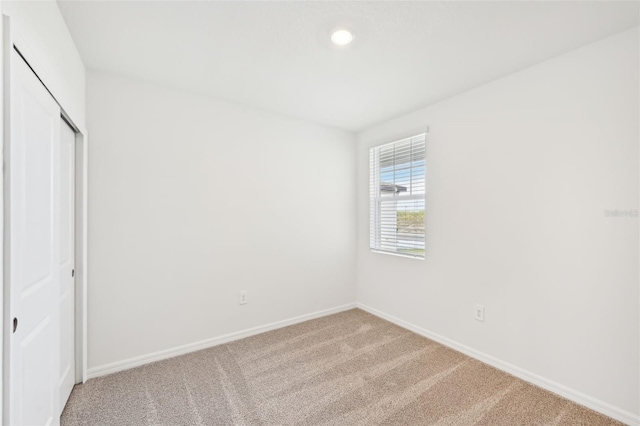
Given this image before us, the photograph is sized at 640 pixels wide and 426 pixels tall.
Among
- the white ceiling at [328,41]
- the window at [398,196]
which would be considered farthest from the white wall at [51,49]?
the window at [398,196]

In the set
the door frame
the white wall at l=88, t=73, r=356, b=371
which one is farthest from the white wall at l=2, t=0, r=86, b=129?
the white wall at l=88, t=73, r=356, b=371

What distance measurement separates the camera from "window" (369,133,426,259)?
303 cm

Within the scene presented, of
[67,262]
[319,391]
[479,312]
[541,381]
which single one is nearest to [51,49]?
[67,262]

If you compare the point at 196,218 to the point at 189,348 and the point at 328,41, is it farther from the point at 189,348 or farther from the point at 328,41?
the point at 328,41

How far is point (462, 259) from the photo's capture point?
8.57 ft

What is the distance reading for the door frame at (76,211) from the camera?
0.98 meters

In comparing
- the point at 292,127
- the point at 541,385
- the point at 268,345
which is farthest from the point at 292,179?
the point at 541,385

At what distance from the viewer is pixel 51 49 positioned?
145 cm

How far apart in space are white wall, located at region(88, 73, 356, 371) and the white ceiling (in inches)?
14.6

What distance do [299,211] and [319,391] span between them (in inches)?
72.5

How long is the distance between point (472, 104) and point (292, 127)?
183cm

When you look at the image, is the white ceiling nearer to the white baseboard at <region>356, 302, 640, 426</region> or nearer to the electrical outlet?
the electrical outlet

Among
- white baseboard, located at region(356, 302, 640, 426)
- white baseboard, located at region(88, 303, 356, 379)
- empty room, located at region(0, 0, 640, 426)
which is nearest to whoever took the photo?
empty room, located at region(0, 0, 640, 426)

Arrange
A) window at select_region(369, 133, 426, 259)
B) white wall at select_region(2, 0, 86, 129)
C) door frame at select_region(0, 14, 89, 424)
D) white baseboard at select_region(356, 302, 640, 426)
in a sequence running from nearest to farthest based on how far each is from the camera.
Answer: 1. door frame at select_region(0, 14, 89, 424)
2. white wall at select_region(2, 0, 86, 129)
3. white baseboard at select_region(356, 302, 640, 426)
4. window at select_region(369, 133, 426, 259)
